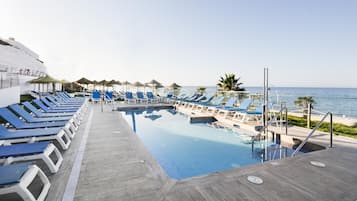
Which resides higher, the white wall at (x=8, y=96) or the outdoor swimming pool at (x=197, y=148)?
the white wall at (x=8, y=96)

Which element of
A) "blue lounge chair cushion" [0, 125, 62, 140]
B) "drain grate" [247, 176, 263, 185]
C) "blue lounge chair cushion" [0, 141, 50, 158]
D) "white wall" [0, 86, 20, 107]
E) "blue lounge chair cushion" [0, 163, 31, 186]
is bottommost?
"drain grate" [247, 176, 263, 185]

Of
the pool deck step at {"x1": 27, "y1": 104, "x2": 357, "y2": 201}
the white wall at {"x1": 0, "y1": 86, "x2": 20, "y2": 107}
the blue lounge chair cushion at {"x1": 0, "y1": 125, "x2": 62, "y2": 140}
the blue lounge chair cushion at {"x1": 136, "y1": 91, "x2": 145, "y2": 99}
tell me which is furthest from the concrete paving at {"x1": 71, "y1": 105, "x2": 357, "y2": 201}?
the blue lounge chair cushion at {"x1": 136, "y1": 91, "x2": 145, "y2": 99}

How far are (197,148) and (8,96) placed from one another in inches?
356

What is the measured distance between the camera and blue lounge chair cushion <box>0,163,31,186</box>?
5.22ft

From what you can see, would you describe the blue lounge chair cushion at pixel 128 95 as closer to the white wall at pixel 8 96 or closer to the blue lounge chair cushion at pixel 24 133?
the white wall at pixel 8 96

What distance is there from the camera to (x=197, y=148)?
4672mm

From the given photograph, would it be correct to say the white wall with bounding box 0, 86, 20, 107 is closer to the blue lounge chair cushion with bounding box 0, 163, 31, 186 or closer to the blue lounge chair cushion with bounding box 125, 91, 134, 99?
the blue lounge chair cushion with bounding box 125, 91, 134, 99

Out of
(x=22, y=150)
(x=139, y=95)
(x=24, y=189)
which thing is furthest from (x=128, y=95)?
(x=24, y=189)

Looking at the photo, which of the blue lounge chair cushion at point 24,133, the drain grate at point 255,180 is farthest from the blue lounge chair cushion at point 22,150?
the drain grate at point 255,180

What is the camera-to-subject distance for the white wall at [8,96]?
24.3 feet

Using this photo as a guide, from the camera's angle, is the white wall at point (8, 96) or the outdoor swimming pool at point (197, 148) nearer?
the outdoor swimming pool at point (197, 148)

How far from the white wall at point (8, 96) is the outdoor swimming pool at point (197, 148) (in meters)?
5.93

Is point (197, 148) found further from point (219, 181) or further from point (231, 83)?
point (231, 83)

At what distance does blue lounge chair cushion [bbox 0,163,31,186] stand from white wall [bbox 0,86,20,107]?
7687 millimetres
